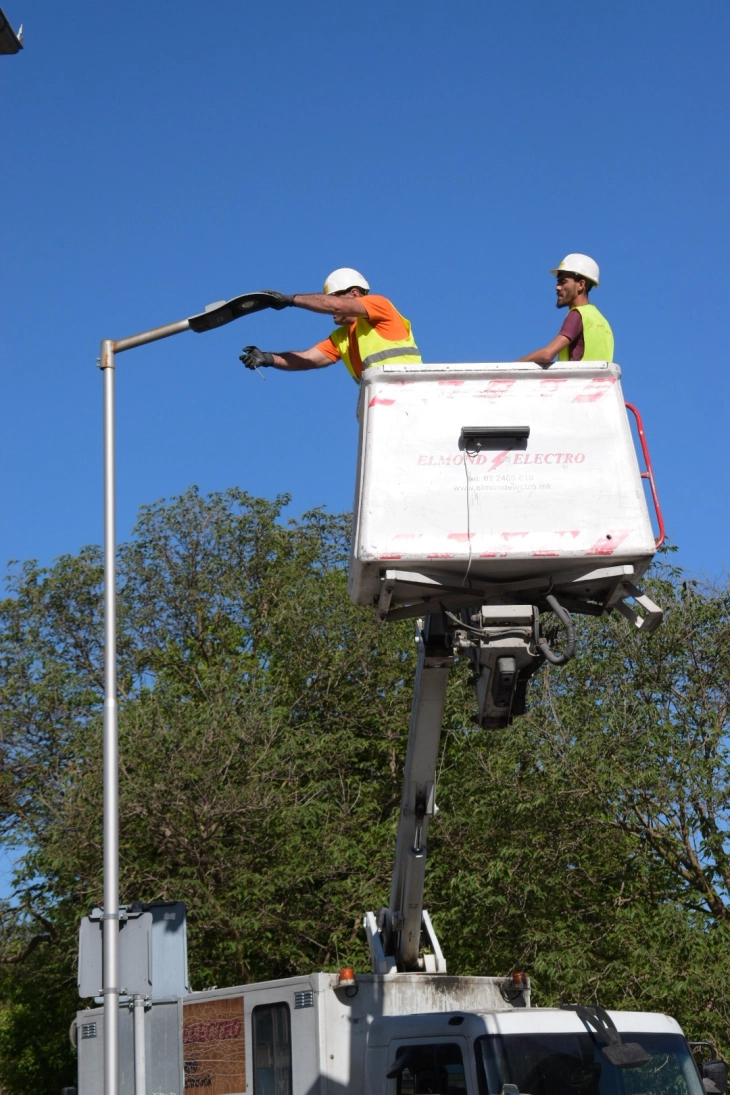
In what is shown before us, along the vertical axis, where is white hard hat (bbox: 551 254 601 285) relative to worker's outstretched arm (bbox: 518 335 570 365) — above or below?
above

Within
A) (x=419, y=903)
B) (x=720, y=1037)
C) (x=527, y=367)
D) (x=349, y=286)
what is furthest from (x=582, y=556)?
(x=720, y=1037)

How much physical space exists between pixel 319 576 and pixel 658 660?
1262 cm

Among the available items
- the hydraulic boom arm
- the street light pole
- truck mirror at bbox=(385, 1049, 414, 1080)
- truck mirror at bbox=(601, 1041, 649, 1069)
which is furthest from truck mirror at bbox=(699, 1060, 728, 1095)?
the street light pole

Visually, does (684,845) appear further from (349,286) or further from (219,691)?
(349,286)

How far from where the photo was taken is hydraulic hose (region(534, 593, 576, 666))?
24.1 feet

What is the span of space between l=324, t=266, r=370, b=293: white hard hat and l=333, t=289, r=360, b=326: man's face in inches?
1.1

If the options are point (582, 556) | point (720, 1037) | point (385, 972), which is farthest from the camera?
point (720, 1037)

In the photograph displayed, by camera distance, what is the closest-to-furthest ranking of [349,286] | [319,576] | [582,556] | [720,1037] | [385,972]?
[582,556] < [349,286] < [385,972] < [720,1037] < [319,576]

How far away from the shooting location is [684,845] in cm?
1766

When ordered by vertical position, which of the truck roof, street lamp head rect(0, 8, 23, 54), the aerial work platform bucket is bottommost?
the truck roof

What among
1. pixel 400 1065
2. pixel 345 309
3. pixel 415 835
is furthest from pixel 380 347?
pixel 400 1065

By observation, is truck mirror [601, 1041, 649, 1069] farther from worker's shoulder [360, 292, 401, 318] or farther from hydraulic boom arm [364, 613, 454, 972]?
worker's shoulder [360, 292, 401, 318]

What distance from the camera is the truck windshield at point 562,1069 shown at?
8.07 meters

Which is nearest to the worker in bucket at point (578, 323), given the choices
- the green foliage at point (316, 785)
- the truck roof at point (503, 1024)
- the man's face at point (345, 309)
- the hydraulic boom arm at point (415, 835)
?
the man's face at point (345, 309)
